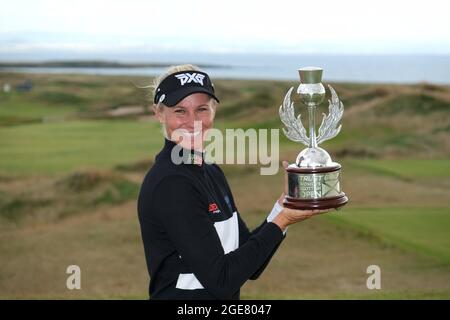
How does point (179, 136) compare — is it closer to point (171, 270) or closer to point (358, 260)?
point (171, 270)

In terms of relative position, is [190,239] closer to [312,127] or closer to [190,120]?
[190,120]

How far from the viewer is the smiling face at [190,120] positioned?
274cm

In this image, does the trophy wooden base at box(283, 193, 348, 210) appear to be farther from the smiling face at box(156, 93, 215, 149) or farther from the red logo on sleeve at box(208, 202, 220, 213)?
the smiling face at box(156, 93, 215, 149)

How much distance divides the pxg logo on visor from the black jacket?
17 centimetres

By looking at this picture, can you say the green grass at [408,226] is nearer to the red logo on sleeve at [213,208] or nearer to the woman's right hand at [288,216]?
the woman's right hand at [288,216]

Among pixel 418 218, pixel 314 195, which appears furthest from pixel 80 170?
pixel 314 195

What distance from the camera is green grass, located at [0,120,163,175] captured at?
805 inches

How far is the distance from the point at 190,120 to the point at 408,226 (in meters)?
8.20

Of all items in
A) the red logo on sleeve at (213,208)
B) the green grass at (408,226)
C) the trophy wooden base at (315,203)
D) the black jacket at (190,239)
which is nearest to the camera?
the black jacket at (190,239)

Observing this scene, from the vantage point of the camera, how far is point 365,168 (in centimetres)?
1584

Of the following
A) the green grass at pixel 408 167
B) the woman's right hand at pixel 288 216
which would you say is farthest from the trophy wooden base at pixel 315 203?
the green grass at pixel 408 167

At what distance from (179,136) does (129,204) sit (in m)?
12.9

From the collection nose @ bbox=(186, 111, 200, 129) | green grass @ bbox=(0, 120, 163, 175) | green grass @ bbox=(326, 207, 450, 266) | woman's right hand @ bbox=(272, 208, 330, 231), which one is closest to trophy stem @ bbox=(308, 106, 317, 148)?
woman's right hand @ bbox=(272, 208, 330, 231)

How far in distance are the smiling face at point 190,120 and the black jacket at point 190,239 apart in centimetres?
5
